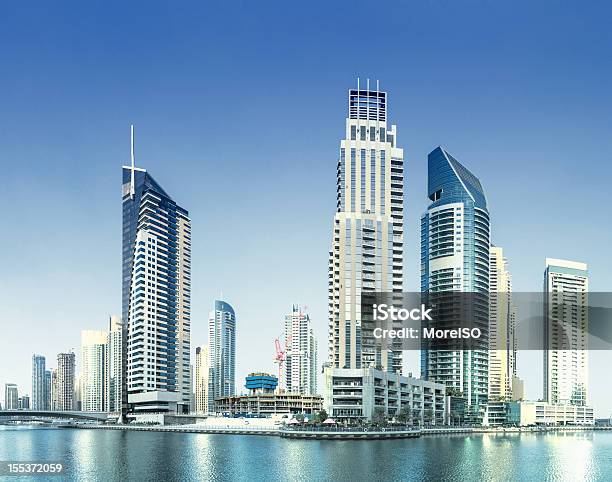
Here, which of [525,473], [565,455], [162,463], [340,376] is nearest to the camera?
[525,473]

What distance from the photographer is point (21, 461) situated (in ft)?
408

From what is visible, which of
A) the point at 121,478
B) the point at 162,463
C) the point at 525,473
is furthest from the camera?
the point at 162,463

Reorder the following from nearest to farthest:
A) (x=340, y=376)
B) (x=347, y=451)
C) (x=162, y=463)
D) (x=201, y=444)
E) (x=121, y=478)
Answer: (x=121, y=478) → (x=162, y=463) → (x=347, y=451) → (x=201, y=444) → (x=340, y=376)

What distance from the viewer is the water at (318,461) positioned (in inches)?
3989

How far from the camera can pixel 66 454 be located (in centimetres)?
13775

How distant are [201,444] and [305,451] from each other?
1426 inches

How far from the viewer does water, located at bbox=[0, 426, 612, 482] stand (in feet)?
332

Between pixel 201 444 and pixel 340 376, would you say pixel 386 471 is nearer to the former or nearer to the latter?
pixel 201 444

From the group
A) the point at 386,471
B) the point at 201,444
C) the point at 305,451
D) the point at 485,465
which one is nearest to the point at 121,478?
the point at 386,471

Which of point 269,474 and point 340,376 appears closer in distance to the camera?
point 269,474

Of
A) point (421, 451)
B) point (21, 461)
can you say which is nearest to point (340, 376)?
point (421, 451)

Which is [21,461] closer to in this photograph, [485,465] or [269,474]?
[269,474]

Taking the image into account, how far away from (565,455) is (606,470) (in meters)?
29.6

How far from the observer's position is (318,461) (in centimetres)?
11656
